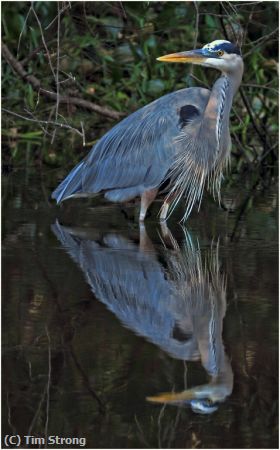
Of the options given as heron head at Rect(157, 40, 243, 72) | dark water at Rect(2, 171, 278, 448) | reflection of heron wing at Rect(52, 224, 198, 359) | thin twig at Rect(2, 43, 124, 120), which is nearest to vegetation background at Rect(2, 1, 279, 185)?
thin twig at Rect(2, 43, 124, 120)

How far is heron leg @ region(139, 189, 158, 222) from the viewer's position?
296 inches

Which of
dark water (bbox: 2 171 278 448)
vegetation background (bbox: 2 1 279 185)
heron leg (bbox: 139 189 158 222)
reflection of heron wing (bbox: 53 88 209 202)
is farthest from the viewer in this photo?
Answer: vegetation background (bbox: 2 1 279 185)

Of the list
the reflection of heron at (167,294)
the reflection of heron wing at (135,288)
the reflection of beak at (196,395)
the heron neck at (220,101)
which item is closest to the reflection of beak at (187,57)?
the heron neck at (220,101)

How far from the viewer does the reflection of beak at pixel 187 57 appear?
736 cm

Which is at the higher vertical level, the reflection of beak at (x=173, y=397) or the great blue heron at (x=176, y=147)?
the reflection of beak at (x=173, y=397)

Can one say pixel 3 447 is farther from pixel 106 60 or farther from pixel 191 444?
pixel 106 60

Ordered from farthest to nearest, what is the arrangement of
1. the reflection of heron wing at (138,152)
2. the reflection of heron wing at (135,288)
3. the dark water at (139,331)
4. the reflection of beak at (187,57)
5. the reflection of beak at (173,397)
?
the reflection of heron wing at (138,152) → the reflection of beak at (187,57) → the reflection of heron wing at (135,288) → the reflection of beak at (173,397) → the dark water at (139,331)

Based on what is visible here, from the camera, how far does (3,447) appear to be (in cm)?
345

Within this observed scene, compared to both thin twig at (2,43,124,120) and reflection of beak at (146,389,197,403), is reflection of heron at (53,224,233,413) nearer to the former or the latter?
reflection of beak at (146,389,197,403)

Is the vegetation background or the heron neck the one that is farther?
the vegetation background

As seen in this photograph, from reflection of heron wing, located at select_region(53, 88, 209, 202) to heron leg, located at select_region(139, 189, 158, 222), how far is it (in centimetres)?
4

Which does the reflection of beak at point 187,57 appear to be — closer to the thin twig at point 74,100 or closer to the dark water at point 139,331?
the dark water at point 139,331

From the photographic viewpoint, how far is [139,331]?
178 inches

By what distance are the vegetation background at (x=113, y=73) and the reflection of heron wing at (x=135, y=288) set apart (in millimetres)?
3048
